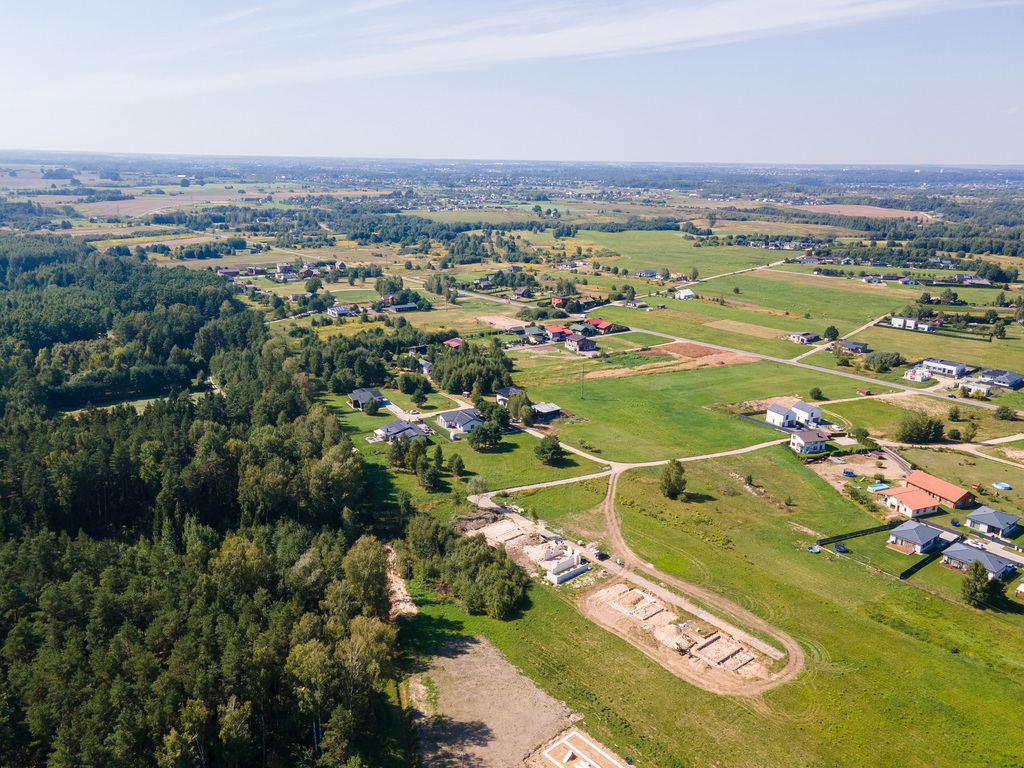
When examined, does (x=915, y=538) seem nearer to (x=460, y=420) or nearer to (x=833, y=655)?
(x=833, y=655)

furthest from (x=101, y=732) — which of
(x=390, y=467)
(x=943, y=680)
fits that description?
(x=943, y=680)

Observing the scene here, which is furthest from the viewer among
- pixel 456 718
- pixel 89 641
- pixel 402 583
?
pixel 402 583

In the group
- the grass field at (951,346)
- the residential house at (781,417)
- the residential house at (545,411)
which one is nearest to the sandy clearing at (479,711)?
the residential house at (545,411)

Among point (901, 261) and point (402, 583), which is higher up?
point (901, 261)

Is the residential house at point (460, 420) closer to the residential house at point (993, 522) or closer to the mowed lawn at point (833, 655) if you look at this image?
the mowed lawn at point (833, 655)

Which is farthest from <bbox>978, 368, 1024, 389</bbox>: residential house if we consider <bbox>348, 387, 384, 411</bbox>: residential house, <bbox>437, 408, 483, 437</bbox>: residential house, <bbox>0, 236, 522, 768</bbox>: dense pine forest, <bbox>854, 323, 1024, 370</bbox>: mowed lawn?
<bbox>348, 387, 384, 411</bbox>: residential house

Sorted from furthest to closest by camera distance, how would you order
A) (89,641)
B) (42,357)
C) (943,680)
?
(42,357)
(943,680)
(89,641)

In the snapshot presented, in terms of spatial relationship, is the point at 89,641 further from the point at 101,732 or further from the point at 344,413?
the point at 344,413
